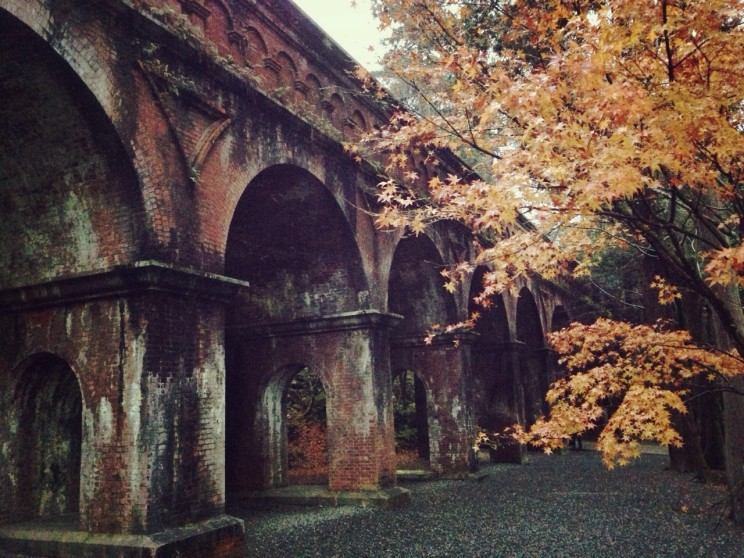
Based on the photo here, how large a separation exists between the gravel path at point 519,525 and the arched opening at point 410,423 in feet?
13.8

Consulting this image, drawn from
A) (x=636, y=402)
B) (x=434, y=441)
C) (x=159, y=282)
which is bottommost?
(x=434, y=441)

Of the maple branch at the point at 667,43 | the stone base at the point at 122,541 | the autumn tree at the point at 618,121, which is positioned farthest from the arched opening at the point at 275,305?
the maple branch at the point at 667,43

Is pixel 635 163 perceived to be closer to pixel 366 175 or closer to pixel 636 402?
pixel 636 402

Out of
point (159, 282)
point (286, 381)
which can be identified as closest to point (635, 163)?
point (159, 282)

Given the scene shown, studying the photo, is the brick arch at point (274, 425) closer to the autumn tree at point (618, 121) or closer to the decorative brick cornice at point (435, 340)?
the decorative brick cornice at point (435, 340)

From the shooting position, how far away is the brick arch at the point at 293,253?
1005 cm

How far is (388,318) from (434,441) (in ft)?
16.5

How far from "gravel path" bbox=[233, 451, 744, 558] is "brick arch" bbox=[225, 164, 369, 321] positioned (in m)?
3.73

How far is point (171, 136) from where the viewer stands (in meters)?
6.69

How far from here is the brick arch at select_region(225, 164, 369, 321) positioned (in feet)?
33.0

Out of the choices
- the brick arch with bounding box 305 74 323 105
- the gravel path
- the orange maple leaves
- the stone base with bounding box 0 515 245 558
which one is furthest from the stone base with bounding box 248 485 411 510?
the brick arch with bounding box 305 74 323 105

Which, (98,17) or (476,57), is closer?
(476,57)

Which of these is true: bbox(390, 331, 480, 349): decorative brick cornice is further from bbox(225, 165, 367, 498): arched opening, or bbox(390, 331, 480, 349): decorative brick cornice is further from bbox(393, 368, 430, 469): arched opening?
bbox(225, 165, 367, 498): arched opening

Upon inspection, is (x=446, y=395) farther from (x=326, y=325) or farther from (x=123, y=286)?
(x=123, y=286)
